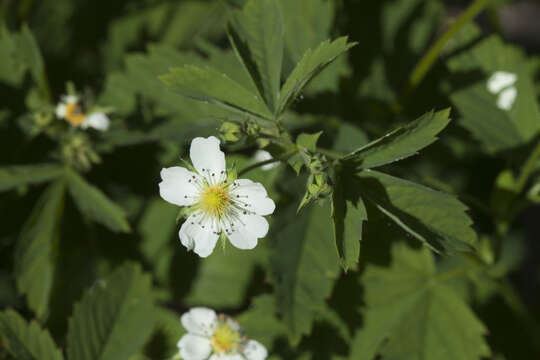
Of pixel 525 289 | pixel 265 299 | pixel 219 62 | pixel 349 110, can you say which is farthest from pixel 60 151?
pixel 525 289

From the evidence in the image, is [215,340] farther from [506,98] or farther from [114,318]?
[506,98]

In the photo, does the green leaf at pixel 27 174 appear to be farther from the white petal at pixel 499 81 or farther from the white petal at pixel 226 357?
the white petal at pixel 499 81

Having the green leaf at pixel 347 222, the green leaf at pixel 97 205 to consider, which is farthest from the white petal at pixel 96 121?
the green leaf at pixel 347 222

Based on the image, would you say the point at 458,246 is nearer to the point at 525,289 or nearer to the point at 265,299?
the point at 265,299

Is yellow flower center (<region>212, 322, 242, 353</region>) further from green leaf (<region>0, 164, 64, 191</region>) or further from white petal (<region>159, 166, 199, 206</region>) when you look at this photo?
green leaf (<region>0, 164, 64, 191</region>)

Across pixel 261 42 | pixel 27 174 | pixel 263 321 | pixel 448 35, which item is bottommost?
pixel 263 321

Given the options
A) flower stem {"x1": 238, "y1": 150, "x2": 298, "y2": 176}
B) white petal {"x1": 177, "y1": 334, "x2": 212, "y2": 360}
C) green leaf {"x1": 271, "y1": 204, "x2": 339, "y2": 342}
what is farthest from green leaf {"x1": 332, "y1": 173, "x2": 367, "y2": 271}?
white petal {"x1": 177, "y1": 334, "x2": 212, "y2": 360}

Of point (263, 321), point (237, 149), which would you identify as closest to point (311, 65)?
point (237, 149)
